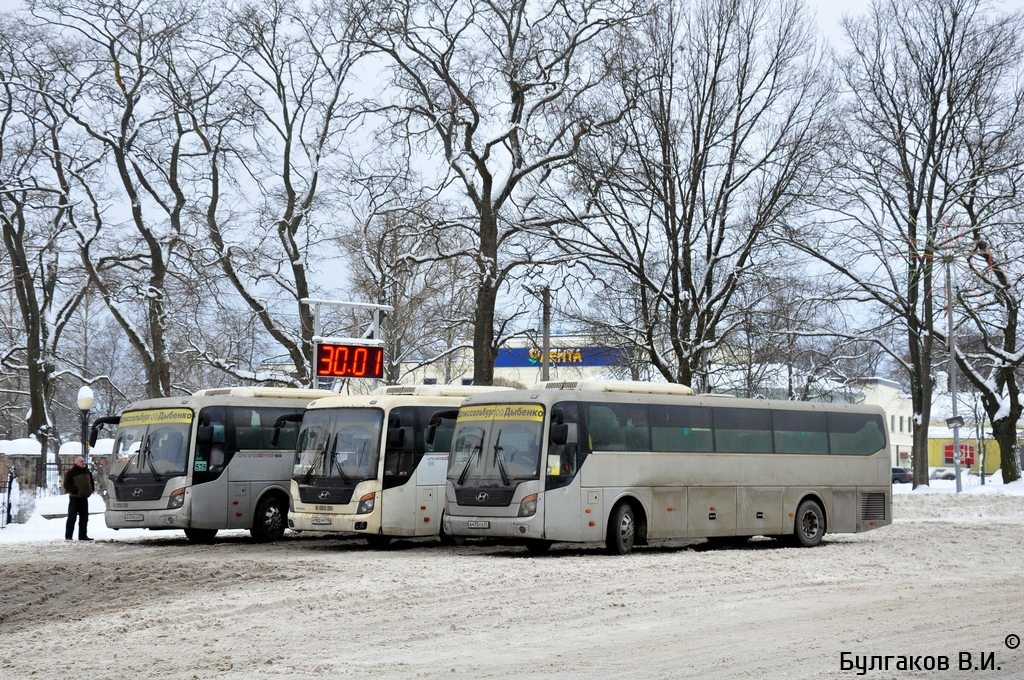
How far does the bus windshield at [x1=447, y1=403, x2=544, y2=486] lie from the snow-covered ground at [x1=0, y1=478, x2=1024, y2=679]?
4.42 feet

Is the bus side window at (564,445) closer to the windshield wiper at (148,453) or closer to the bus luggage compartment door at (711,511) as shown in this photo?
the bus luggage compartment door at (711,511)

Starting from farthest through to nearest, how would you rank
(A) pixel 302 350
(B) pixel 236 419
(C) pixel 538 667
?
1. (A) pixel 302 350
2. (B) pixel 236 419
3. (C) pixel 538 667

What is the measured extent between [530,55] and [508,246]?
5.50 metres

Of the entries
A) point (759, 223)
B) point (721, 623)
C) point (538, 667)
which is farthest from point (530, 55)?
point (538, 667)

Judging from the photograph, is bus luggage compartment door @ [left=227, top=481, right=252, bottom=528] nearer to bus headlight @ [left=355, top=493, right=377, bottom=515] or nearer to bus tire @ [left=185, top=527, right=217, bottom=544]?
bus tire @ [left=185, top=527, right=217, bottom=544]

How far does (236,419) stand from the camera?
2655 cm

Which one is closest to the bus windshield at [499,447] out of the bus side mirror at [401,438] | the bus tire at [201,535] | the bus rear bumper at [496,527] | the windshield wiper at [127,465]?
the bus rear bumper at [496,527]

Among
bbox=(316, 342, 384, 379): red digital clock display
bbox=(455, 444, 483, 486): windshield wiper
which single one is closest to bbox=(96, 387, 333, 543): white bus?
bbox=(455, 444, 483, 486): windshield wiper

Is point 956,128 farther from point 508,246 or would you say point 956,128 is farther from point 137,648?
point 137,648

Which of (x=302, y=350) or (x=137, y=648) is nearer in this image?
(x=137, y=648)

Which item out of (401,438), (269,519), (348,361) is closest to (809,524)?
(401,438)

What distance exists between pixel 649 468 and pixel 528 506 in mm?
2640

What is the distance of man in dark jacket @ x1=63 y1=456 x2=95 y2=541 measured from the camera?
2620cm

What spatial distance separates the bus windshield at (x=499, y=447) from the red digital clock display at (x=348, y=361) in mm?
10680
